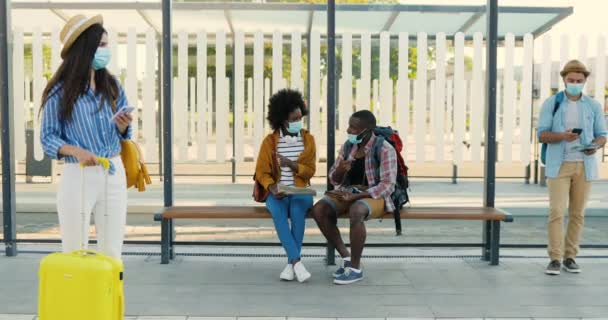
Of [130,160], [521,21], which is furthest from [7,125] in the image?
[521,21]

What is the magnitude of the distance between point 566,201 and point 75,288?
396 cm

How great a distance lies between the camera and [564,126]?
6066 mm

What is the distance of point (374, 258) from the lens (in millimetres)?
6727

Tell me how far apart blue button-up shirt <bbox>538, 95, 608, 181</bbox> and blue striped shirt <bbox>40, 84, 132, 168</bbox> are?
133 inches

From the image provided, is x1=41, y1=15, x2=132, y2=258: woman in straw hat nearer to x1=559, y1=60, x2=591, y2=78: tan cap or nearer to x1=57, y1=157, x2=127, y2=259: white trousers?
x1=57, y1=157, x2=127, y2=259: white trousers

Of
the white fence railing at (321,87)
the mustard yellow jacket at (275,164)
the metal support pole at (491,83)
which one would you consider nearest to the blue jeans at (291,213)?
the mustard yellow jacket at (275,164)

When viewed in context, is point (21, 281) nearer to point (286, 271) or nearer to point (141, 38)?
point (286, 271)

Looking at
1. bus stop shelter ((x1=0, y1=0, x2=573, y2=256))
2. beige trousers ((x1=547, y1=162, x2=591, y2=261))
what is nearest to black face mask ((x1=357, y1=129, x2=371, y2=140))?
beige trousers ((x1=547, y1=162, x2=591, y2=261))

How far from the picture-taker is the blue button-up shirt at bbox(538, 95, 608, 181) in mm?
6047

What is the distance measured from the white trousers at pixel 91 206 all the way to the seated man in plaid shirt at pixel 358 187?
6.98 ft

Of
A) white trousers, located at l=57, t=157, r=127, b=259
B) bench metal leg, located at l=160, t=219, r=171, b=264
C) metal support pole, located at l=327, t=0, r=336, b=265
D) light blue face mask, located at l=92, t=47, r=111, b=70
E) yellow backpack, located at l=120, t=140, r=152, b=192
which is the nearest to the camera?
white trousers, located at l=57, t=157, r=127, b=259

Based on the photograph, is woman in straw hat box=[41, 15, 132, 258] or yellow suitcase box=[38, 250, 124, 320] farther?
woman in straw hat box=[41, 15, 132, 258]

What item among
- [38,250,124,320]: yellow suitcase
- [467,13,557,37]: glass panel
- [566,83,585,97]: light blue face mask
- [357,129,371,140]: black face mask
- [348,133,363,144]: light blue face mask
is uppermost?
[467,13,557,37]: glass panel

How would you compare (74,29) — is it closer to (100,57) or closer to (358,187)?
(100,57)
